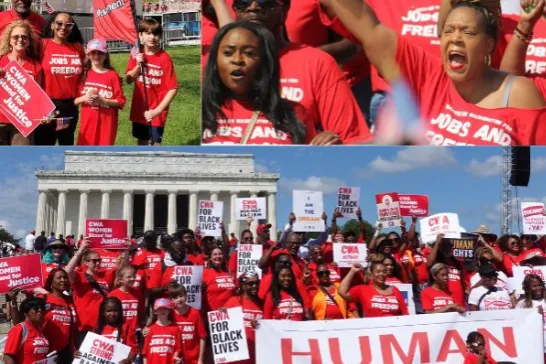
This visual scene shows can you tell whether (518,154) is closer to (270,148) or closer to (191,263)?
(270,148)

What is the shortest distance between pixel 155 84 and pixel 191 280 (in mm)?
3538

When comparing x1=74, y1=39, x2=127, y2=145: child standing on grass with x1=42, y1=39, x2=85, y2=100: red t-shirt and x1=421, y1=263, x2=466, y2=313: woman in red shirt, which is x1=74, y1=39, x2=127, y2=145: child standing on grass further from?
x1=421, y1=263, x2=466, y2=313: woman in red shirt

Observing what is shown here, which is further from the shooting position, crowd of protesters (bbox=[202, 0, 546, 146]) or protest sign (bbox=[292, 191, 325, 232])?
protest sign (bbox=[292, 191, 325, 232])

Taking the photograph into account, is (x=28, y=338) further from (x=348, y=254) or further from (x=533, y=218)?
(x=533, y=218)

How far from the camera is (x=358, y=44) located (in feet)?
41.0

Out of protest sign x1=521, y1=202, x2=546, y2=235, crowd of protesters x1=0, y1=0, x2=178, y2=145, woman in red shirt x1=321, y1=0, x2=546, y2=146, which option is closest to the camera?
woman in red shirt x1=321, y1=0, x2=546, y2=146

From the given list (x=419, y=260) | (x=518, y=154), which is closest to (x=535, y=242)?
(x=518, y=154)

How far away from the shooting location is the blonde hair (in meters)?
12.8

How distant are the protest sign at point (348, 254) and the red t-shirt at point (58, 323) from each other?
331cm

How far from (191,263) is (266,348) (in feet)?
6.74

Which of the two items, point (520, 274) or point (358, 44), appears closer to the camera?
point (520, 274)

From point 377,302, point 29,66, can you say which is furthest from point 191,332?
point 29,66

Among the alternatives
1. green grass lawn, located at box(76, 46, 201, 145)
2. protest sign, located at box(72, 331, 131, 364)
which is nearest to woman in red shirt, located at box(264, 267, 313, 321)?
protest sign, located at box(72, 331, 131, 364)

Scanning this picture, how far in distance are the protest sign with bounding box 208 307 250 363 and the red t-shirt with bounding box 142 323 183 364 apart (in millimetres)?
399
